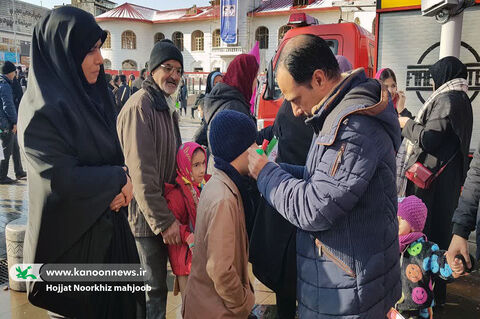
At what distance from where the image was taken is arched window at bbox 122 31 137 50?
4255 cm

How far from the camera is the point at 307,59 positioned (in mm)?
1562

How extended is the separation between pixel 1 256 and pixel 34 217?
9.93 feet

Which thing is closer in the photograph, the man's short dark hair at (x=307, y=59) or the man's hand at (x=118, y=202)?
the man's short dark hair at (x=307, y=59)

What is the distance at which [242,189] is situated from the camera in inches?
76.0

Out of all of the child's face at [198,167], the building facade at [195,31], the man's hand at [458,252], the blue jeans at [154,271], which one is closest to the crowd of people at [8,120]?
the blue jeans at [154,271]

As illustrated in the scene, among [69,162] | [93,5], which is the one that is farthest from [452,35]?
[93,5]

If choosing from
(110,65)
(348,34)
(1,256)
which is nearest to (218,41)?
(110,65)

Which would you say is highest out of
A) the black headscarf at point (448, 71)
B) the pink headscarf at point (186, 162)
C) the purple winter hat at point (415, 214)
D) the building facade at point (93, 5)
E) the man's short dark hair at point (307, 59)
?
the building facade at point (93, 5)

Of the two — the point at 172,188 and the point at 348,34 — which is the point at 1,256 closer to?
the point at 172,188

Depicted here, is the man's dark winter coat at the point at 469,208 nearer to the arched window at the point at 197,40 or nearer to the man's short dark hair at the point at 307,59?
the man's short dark hair at the point at 307,59

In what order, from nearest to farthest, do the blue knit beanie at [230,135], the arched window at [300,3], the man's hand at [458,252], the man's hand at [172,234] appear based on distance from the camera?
the blue knit beanie at [230,135] < the man's hand at [458,252] < the man's hand at [172,234] < the arched window at [300,3]

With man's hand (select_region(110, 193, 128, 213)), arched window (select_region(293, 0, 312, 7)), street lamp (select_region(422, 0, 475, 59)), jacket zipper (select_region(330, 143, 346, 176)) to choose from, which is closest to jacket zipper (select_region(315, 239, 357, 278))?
jacket zipper (select_region(330, 143, 346, 176))

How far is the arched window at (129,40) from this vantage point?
42.5 meters

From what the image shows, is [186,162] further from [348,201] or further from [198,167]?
[348,201]
